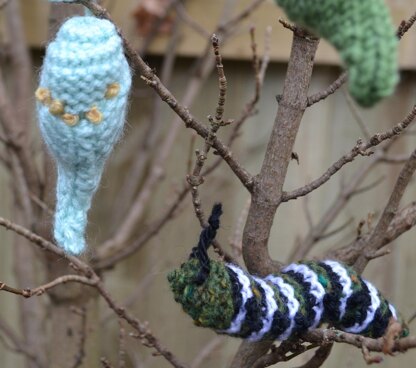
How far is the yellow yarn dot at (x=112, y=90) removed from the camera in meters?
0.76

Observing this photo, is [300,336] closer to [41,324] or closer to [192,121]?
[192,121]

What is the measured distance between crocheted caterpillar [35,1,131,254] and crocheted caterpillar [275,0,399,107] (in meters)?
0.23

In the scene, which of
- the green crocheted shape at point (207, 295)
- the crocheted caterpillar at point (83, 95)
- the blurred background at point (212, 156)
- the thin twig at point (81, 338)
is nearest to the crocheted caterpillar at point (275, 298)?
the green crocheted shape at point (207, 295)

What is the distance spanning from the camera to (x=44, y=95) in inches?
29.8

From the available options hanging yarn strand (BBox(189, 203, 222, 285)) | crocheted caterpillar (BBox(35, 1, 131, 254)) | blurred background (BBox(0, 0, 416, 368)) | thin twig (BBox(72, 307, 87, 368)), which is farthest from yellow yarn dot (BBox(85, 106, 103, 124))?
blurred background (BBox(0, 0, 416, 368))

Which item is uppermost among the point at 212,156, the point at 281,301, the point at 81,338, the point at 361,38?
the point at 361,38

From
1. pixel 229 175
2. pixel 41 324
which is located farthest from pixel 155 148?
pixel 41 324

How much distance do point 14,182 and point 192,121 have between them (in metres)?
0.86

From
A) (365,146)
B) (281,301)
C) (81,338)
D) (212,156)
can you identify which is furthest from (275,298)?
(212,156)

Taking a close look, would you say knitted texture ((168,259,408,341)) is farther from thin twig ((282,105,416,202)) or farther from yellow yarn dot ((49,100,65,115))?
yellow yarn dot ((49,100,65,115))

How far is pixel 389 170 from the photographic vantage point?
1.90m

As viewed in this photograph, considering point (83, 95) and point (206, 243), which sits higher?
point (83, 95)

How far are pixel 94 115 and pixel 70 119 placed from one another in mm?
25

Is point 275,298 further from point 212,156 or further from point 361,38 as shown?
point 212,156
